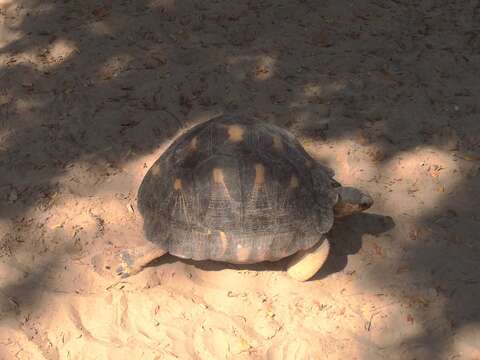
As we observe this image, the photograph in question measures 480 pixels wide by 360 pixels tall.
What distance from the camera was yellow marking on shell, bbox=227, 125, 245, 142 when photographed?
12.0 ft

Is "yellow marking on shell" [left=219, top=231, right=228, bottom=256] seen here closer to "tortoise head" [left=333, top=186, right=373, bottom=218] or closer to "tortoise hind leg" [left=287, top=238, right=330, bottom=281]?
"tortoise hind leg" [left=287, top=238, right=330, bottom=281]

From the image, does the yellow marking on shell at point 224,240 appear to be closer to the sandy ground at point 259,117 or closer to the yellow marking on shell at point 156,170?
the sandy ground at point 259,117

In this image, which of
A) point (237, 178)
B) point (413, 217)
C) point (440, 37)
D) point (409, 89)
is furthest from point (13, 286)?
point (440, 37)

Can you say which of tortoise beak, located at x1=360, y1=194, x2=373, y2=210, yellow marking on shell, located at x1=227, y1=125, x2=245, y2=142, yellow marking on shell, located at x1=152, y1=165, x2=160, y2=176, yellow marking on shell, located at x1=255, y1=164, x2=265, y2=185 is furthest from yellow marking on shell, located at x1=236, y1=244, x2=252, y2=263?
tortoise beak, located at x1=360, y1=194, x2=373, y2=210

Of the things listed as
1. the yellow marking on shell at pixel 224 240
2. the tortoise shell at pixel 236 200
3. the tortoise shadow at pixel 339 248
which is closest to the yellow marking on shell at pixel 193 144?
the tortoise shell at pixel 236 200

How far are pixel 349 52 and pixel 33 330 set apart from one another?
14.6 feet

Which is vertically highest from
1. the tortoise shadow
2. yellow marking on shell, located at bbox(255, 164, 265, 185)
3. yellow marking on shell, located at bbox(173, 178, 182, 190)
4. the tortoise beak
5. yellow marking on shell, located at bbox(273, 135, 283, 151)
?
yellow marking on shell, located at bbox(273, 135, 283, 151)

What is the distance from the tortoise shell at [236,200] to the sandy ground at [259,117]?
39cm

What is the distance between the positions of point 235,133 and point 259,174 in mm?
353

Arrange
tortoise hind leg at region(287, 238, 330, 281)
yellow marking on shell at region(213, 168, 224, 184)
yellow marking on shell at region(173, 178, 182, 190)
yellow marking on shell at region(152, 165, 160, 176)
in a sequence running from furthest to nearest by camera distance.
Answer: yellow marking on shell at region(152, 165, 160, 176) → tortoise hind leg at region(287, 238, 330, 281) → yellow marking on shell at region(173, 178, 182, 190) → yellow marking on shell at region(213, 168, 224, 184)

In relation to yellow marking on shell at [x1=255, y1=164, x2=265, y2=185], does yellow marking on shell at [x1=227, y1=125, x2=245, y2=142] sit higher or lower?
higher

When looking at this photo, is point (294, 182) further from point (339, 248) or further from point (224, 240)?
point (339, 248)

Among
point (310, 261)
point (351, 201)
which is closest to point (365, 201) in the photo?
point (351, 201)

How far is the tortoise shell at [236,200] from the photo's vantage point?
355cm
